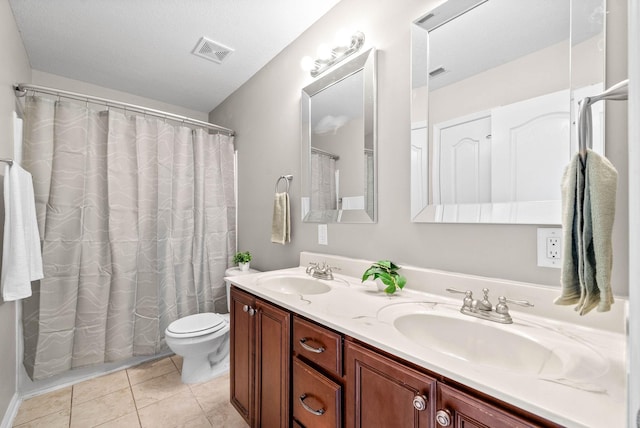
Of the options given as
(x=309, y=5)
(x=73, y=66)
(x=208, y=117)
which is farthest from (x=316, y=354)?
(x=208, y=117)

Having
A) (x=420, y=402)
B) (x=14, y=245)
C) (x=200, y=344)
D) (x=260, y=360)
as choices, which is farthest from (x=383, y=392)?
(x=14, y=245)

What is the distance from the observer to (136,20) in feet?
5.83

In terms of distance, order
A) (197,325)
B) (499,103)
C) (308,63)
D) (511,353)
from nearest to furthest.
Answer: (511,353), (499,103), (308,63), (197,325)

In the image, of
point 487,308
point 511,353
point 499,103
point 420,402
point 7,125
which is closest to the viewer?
point 420,402

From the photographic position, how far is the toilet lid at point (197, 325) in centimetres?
189

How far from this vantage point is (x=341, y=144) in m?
1.71

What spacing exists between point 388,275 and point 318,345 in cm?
43

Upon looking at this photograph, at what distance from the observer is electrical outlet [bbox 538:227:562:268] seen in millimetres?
928

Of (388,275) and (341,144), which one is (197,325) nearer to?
(388,275)

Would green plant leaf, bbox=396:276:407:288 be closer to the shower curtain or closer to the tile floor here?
the tile floor

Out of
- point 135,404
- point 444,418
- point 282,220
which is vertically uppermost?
point 282,220

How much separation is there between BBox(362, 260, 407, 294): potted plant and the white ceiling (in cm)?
160

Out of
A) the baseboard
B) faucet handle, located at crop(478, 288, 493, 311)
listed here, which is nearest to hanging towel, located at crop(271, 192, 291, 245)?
faucet handle, located at crop(478, 288, 493, 311)

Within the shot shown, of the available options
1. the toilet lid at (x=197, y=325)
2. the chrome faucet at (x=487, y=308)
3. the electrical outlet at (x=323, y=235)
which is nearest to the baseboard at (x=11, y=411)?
the toilet lid at (x=197, y=325)
